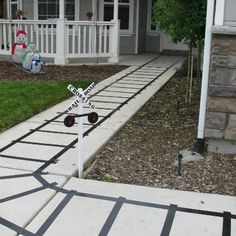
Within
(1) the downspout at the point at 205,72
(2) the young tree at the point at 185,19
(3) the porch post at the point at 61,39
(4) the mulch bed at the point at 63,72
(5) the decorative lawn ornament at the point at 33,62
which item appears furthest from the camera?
(3) the porch post at the point at 61,39

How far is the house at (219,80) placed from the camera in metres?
4.32

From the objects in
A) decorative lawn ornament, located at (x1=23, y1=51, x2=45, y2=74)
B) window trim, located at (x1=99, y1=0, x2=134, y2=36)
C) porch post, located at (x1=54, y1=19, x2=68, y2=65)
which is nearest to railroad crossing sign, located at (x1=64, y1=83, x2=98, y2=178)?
decorative lawn ornament, located at (x1=23, y1=51, x2=45, y2=74)

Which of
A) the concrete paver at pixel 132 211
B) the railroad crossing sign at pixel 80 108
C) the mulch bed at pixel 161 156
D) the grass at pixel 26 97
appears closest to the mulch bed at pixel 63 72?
the grass at pixel 26 97

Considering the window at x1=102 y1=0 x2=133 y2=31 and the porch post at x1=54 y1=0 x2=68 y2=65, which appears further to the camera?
the window at x1=102 y1=0 x2=133 y2=31

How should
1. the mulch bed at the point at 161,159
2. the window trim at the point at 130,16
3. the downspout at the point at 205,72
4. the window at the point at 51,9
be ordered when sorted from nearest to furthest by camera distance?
1. the mulch bed at the point at 161,159
2. the downspout at the point at 205,72
3. the window at the point at 51,9
4. the window trim at the point at 130,16

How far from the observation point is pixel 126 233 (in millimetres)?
2977

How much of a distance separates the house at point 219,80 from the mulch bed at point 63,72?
4.75 metres

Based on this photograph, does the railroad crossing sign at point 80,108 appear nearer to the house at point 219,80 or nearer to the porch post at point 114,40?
the house at point 219,80

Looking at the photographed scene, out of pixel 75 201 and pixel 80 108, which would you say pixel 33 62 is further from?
pixel 75 201

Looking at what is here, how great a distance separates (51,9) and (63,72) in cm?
442

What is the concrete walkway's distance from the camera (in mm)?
3055

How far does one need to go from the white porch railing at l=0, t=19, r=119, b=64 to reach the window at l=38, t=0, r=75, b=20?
6.44ft

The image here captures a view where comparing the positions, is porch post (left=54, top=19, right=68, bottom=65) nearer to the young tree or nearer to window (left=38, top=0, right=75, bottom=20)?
window (left=38, top=0, right=75, bottom=20)

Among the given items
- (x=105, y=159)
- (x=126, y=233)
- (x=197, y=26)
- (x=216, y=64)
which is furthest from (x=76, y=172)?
(x=197, y=26)
